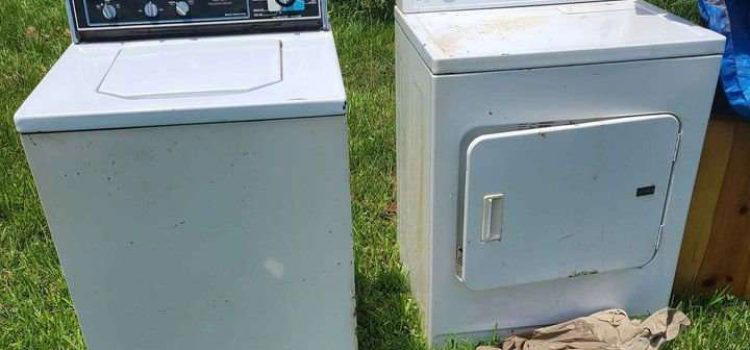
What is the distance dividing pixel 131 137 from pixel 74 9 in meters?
0.61

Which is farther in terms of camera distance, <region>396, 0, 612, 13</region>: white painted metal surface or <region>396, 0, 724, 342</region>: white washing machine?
<region>396, 0, 612, 13</region>: white painted metal surface

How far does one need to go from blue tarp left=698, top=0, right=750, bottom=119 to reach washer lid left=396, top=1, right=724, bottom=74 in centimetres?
11

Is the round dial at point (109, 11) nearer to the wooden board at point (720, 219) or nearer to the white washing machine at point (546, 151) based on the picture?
the white washing machine at point (546, 151)

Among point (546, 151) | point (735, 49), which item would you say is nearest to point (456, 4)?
point (546, 151)

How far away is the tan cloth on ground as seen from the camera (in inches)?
75.8

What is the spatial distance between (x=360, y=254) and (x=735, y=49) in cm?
136

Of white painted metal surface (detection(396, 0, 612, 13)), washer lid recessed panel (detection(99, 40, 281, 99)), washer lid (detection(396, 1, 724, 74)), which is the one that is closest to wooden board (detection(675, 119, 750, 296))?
washer lid (detection(396, 1, 724, 74))

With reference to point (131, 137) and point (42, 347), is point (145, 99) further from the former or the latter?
point (42, 347)

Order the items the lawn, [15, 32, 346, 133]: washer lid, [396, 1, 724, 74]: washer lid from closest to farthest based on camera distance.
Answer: [15, 32, 346, 133]: washer lid
[396, 1, 724, 74]: washer lid
the lawn

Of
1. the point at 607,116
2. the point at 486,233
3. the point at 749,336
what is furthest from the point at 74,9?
the point at 749,336

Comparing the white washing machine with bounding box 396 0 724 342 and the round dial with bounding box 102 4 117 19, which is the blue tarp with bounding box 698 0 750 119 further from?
the round dial with bounding box 102 4 117 19

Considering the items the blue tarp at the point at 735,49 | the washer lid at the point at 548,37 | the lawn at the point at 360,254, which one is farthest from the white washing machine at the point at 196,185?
A: the blue tarp at the point at 735,49

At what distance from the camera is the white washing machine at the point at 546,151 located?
1648 mm

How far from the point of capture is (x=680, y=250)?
216 cm
